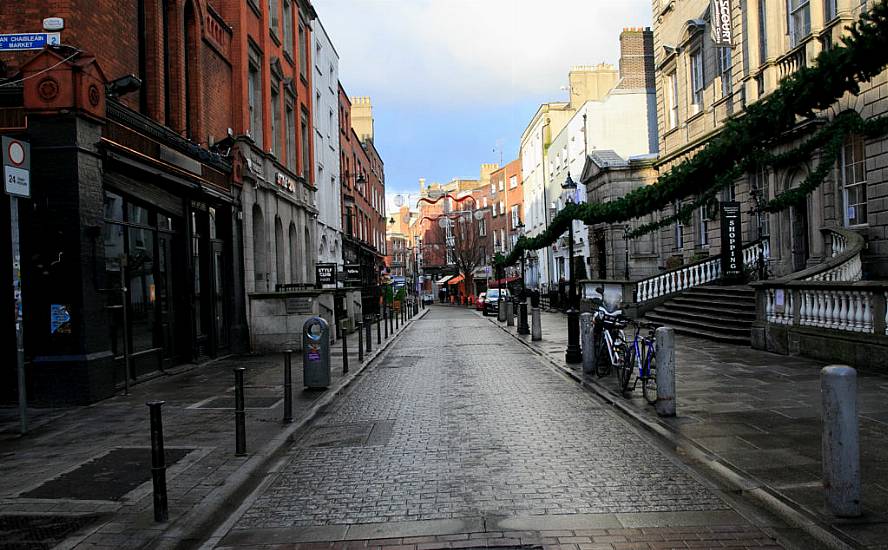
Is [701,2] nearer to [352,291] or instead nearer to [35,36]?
[352,291]

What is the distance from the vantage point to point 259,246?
21.1 m

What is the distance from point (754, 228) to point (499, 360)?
11960 mm

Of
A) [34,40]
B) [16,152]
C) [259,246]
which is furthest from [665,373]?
[259,246]

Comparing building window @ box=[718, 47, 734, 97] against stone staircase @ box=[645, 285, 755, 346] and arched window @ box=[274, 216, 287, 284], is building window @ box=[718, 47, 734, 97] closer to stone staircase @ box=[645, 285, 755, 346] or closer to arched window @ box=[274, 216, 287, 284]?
stone staircase @ box=[645, 285, 755, 346]

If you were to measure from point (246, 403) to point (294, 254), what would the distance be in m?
16.4

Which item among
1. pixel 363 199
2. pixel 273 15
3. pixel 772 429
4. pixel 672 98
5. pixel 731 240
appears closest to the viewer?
pixel 772 429

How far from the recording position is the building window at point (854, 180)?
1702cm

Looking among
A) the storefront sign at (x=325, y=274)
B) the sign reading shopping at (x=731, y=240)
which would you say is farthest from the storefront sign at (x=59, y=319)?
the sign reading shopping at (x=731, y=240)

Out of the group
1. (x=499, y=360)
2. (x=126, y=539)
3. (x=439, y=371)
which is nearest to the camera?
(x=126, y=539)

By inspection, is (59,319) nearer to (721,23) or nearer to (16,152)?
(16,152)

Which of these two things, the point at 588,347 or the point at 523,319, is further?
the point at 523,319

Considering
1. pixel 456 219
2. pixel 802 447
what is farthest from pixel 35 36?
pixel 456 219

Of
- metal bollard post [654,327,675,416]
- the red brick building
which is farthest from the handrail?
metal bollard post [654,327,675,416]

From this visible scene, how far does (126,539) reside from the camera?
4660 millimetres
